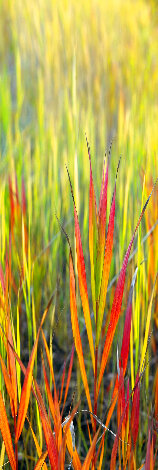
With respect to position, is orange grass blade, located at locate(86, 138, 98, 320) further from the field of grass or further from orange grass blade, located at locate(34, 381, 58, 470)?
orange grass blade, located at locate(34, 381, 58, 470)

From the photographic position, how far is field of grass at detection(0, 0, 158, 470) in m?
0.46

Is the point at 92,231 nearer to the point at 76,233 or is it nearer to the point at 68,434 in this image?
the point at 76,233

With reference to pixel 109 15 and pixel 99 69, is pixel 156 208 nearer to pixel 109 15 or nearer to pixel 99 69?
pixel 99 69

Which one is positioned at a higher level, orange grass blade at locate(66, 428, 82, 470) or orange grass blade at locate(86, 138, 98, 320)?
orange grass blade at locate(86, 138, 98, 320)

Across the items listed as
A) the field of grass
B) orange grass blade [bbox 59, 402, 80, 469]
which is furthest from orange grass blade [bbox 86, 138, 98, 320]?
orange grass blade [bbox 59, 402, 80, 469]

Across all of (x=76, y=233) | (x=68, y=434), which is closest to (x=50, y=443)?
(x=68, y=434)

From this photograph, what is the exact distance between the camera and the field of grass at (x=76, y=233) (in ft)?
1.51

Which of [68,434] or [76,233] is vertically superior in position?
[76,233]

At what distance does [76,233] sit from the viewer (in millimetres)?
443

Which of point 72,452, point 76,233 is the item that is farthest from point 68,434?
point 76,233

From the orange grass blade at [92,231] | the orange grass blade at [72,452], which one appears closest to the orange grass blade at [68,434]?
the orange grass blade at [72,452]

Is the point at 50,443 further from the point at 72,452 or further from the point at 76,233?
the point at 76,233

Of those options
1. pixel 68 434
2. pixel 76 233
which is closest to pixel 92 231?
pixel 76 233

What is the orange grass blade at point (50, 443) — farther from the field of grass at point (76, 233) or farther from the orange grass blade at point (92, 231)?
the orange grass blade at point (92, 231)
